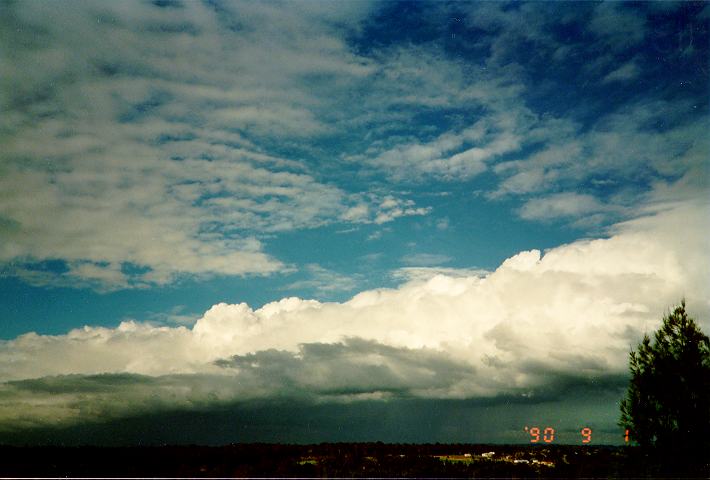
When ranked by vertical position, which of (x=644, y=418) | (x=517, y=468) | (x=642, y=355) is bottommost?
(x=517, y=468)

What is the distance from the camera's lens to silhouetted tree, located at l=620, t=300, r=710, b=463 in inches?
1211

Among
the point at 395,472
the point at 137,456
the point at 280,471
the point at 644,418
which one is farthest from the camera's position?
the point at 137,456

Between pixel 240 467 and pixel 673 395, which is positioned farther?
pixel 240 467

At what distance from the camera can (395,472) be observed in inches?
1697

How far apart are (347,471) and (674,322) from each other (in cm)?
2770

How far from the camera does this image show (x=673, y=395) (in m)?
31.8

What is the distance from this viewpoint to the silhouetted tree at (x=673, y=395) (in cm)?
3075

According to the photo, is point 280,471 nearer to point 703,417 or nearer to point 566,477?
point 566,477

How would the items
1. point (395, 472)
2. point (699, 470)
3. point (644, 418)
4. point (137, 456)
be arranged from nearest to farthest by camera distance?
point (699, 470)
point (644, 418)
point (395, 472)
point (137, 456)

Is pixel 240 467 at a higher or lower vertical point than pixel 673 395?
lower

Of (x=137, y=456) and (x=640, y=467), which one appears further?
(x=137, y=456)

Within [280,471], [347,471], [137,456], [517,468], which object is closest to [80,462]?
[137,456]

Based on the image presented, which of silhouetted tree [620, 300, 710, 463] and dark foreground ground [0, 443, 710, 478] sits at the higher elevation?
silhouetted tree [620, 300, 710, 463]

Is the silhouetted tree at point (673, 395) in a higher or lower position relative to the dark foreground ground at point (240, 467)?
higher
